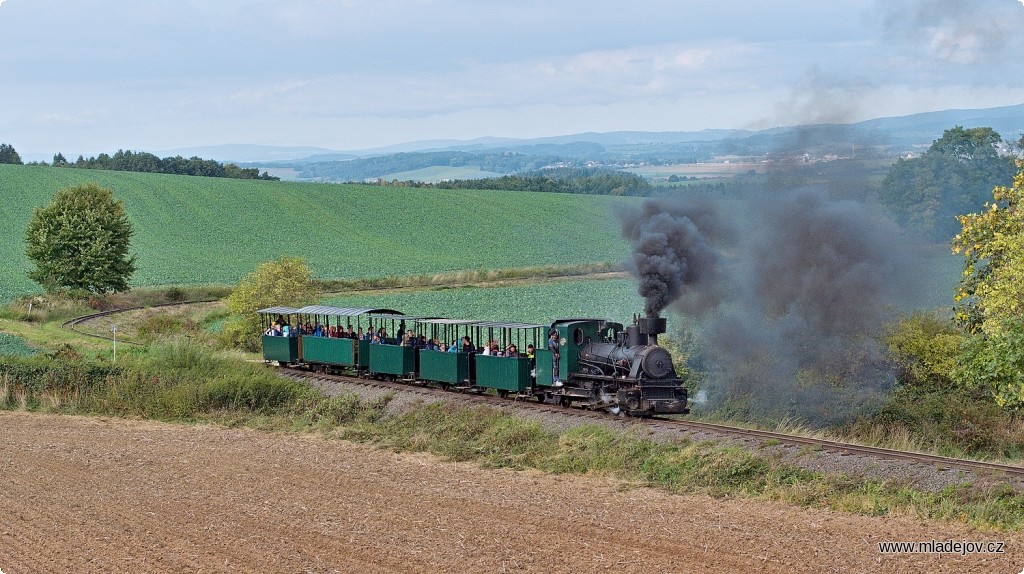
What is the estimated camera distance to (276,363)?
36969mm

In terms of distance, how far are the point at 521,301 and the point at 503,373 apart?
28034 millimetres

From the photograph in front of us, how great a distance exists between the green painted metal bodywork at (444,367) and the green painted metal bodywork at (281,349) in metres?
6.74

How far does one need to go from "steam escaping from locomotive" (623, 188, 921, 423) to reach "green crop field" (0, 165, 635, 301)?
39276 millimetres

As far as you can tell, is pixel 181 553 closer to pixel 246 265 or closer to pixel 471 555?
pixel 471 555

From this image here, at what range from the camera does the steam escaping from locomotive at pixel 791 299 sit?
2792cm

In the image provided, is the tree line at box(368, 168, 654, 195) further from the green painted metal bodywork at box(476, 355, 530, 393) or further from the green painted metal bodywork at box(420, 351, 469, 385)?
the green painted metal bodywork at box(476, 355, 530, 393)

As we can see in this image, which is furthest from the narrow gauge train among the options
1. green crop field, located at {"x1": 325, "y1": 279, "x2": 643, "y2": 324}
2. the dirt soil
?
green crop field, located at {"x1": 325, "y1": 279, "x2": 643, "y2": 324}

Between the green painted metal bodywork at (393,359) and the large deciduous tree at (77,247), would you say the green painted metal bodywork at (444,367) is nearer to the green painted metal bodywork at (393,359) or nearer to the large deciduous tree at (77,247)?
the green painted metal bodywork at (393,359)

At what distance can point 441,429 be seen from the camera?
23750 mm

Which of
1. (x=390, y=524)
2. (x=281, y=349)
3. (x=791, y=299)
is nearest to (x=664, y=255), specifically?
(x=791, y=299)

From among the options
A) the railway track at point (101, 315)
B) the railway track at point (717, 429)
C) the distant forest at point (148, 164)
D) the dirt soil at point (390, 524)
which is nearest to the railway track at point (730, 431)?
the railway track at point (717, 429)

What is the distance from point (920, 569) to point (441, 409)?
14.2 metres

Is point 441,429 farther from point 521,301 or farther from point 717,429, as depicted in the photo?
point 521,301

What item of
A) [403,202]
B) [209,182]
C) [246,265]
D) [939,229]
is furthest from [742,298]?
[209,182]
